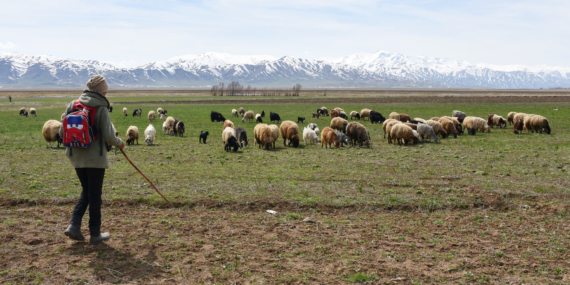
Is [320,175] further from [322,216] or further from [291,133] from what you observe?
[291,133]

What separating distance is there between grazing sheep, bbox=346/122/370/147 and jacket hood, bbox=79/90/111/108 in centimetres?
1679

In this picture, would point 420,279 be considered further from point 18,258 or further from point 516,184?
point 516,184

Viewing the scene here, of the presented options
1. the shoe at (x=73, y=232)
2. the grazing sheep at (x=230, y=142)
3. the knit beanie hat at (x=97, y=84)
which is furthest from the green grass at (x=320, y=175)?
the knit beanie hat at (x=97, y=84)

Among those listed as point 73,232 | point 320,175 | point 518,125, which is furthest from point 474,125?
point 73,232

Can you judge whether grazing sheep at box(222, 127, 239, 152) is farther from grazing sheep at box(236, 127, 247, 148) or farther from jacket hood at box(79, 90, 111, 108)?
jacket hood at box(79, 90, 111, 108)

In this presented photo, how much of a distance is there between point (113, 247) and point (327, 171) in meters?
8.51

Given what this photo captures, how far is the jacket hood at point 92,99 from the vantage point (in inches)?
228

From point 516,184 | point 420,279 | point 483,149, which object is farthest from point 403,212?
point 483,149

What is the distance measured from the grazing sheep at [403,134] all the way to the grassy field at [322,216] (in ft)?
17.3

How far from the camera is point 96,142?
19.3 ft

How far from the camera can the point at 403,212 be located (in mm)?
8719

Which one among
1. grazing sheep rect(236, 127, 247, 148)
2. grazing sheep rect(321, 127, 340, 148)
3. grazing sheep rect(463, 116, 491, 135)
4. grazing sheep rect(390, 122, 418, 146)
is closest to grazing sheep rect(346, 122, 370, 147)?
grazing sheep rect(321, 127, 340, 148)

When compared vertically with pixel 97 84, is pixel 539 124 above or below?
below

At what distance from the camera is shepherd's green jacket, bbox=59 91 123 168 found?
19.0ft
